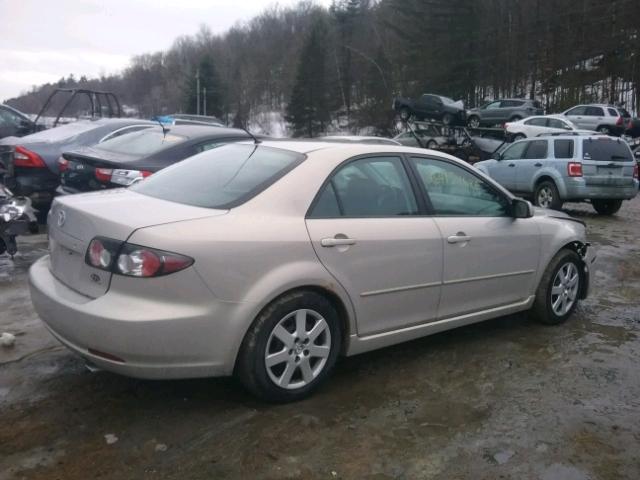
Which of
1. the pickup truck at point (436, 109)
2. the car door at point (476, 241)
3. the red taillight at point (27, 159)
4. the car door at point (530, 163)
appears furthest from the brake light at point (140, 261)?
the pickup truck at point (436, 109)

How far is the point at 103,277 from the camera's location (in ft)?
10.4

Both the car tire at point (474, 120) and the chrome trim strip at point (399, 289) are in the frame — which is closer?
the chrome trim strip at point (399, 289)

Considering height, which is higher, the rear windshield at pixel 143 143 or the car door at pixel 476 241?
the rear windshield at pixel 143 143

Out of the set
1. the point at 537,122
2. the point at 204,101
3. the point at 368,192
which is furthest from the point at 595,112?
the point at 204,101

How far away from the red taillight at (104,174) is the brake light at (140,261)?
4022 millimetres

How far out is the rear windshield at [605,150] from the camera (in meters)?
12.1

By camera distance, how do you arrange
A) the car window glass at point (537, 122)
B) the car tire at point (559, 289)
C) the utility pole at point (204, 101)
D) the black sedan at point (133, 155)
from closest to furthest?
the car tire at point (559, 289) < the black sedan at point (133, 155) < the car window glass at point (537, 122) < the utility pole at point (204, 101)

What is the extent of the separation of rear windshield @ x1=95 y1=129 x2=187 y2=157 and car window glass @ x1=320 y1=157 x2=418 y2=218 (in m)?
3.84

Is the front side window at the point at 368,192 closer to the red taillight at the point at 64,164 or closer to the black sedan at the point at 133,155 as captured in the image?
the black sedan at the point at 133,155

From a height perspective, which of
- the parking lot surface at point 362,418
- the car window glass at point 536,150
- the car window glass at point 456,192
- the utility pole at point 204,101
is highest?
the utility pole at point 204,101

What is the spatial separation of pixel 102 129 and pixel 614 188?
30.7 feet

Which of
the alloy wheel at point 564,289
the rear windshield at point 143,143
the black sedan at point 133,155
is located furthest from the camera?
the rear windshield at point 143,143

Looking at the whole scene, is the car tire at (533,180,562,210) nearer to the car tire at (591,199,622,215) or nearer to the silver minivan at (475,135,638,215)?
the silver minivan at (475,135,638,215)

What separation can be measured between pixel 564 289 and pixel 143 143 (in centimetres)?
498
